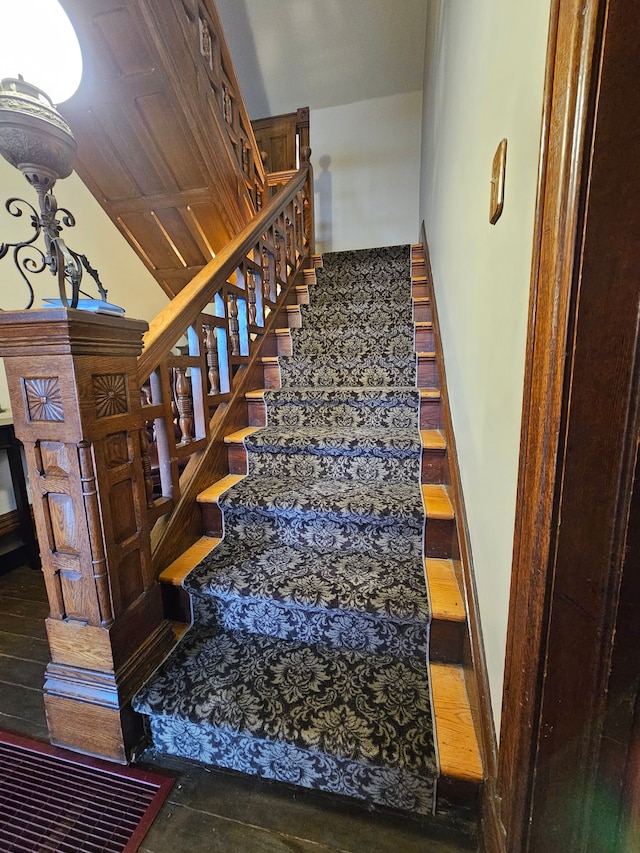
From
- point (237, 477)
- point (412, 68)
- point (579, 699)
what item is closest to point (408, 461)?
point (237, 477)

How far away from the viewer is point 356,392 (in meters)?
1.82

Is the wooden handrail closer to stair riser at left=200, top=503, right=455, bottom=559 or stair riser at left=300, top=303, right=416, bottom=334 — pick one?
stair riser at left=300, top=303, right=416, bottom=334

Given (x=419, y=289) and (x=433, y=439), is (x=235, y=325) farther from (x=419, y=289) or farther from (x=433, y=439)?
(x=419, y=289)

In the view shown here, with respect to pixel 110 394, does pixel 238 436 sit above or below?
below

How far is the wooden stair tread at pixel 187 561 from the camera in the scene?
1.23 metres

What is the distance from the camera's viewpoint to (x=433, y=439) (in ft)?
5.17

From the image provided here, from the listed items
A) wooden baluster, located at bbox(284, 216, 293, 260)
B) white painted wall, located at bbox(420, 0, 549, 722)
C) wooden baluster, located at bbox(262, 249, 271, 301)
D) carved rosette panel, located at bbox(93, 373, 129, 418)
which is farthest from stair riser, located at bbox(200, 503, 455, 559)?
wooden baluster, located at bbox(284, 216, 293, 260)

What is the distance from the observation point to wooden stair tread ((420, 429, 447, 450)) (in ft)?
4.89

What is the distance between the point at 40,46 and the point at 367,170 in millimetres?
3911

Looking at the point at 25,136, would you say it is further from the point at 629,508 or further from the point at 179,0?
the point at 179,0

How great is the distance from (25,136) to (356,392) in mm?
1379

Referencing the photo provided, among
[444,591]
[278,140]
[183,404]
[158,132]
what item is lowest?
[444,591]

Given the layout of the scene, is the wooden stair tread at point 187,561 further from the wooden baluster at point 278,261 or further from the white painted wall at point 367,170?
the white painted wall at point 367,170

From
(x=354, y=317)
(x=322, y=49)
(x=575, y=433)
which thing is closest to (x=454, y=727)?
(x=575, y=433)
